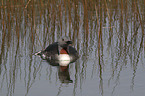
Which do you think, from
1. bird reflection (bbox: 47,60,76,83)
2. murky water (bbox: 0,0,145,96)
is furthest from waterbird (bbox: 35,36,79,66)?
murky water (bbox: 0,0,145,96)

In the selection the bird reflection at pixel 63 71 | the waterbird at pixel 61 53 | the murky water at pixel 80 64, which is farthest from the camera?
the waterbird at pixel 61 53

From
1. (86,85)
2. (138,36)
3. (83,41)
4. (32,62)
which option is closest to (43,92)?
(86,85)

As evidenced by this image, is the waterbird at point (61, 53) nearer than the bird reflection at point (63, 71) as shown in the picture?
No

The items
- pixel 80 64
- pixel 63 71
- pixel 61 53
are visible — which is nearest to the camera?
pixel 63 71

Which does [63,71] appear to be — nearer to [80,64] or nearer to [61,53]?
[80,64]

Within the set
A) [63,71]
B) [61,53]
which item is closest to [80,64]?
[63,71]

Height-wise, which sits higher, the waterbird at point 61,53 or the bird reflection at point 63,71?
the waterbird at point 61,53

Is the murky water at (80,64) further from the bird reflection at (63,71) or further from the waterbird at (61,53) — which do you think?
the waterbird at (61,53)

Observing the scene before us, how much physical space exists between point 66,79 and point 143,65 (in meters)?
1.55

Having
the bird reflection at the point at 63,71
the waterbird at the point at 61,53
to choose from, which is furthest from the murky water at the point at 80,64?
the waterbird at the point at 61,53

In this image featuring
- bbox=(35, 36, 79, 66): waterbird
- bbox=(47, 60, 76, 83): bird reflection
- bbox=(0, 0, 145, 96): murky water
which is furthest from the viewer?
bbox=(35, 36, 79, 66): waterbird

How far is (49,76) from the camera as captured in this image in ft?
20.0

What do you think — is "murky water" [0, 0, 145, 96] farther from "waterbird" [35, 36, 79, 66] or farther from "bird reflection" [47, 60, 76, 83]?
"waterbird" [35, 36, 79, 66]

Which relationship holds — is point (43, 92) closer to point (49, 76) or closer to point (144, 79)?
point (49, 76)
